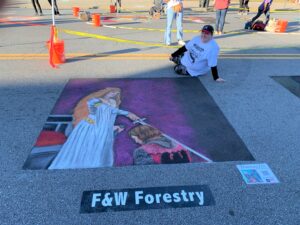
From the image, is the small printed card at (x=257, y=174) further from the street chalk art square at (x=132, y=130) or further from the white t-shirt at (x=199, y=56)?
the white t-shirt at (x=199, y=56)

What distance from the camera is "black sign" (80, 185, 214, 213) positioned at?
2.71m

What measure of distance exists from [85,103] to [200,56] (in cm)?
269

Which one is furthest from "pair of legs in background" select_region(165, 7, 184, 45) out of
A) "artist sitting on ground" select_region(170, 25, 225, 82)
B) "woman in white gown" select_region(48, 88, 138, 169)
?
"woman in white gown" select_region(48, 88, 138, 169)

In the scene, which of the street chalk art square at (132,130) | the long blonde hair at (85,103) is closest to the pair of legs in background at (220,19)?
the street chalk art square at (132,130)

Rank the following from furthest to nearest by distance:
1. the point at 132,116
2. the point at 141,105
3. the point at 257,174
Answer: the point at 141,105 < the point at 132,116 < the point at 257,174

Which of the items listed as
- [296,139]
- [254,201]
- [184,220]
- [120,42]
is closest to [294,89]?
[296,139]

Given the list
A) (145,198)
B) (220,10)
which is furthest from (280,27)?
(145,198)

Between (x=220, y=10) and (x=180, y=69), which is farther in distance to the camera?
(x=220, y=10)

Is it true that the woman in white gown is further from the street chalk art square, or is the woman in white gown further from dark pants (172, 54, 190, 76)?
dark pants (172, 54, 190, 76)

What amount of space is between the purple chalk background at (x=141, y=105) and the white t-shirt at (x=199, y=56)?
0.61m

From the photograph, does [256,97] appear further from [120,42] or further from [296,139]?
[120,42]

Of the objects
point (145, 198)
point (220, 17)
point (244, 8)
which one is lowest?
point (244, 8)

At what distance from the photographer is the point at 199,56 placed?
5891 mm

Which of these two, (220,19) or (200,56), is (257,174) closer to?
(200,56)
